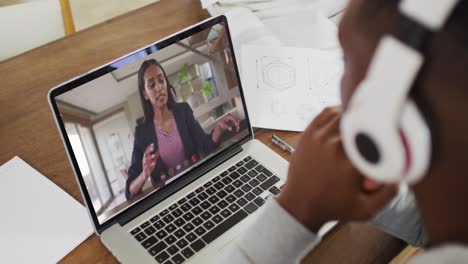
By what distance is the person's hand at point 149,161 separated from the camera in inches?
31.4

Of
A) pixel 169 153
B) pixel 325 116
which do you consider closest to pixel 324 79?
pixel 169 153

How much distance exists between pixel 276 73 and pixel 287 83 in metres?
0.03

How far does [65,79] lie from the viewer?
3.45 feet

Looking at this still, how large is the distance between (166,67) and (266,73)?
0.84ft

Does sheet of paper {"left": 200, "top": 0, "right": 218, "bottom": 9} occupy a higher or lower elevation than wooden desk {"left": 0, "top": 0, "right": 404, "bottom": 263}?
higher

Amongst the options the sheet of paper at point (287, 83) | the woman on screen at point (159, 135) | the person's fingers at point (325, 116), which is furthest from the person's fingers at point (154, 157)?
the person's fingers at point (325, 116)

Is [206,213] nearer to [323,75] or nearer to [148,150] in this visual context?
[148,150]

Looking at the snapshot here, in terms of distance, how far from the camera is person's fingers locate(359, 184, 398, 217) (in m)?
0.46

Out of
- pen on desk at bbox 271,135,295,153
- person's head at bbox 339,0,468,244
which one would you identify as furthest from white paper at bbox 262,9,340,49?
person's head at bbox 339,0,468,244

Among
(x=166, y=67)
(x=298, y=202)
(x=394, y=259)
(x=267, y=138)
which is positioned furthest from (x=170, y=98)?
(x=394, y=259)

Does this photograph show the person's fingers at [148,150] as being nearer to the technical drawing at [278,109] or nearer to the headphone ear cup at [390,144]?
the technical drawing at [278,109]

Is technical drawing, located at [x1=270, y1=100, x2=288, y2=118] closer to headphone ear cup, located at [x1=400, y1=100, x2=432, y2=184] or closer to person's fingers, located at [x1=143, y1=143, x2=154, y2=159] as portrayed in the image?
person's fingers, located at [x1=143, y1=143, x2=154, y2=159]

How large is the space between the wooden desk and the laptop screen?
0.10m

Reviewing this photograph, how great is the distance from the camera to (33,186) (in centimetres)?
87
